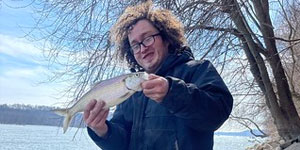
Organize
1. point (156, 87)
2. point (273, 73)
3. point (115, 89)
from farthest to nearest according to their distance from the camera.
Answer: point (273, 73) < point (115, 89) < point (156, 87)

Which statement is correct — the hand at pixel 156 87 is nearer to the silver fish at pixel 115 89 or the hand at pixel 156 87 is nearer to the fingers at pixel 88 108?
the silver fish at pixel 115 89

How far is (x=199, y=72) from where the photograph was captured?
1.84 metres

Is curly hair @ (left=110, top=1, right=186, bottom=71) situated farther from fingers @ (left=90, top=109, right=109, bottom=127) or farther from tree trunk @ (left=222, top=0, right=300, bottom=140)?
tree trunk @ (left=222, top=0, right=300, bottom=140)

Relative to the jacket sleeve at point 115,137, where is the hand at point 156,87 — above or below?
above

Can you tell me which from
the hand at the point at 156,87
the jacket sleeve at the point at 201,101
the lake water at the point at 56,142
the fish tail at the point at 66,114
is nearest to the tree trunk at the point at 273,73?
the lake water at the point at 56,142

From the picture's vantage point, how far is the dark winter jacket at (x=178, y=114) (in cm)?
165

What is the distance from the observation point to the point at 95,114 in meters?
1.87

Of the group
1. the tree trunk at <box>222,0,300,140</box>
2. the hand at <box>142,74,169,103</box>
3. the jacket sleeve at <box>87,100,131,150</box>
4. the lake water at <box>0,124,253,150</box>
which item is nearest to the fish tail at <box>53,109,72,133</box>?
the jacket sleeve at <box>87,100,131,150</box>

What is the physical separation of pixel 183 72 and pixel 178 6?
4.13m

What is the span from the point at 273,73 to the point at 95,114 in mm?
5852

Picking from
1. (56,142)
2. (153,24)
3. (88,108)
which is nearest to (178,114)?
(88,108)

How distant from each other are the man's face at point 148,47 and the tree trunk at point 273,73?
4873 mm

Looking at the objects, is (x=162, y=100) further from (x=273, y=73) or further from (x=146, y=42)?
(x=273, y=73)

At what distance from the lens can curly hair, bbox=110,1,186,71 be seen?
2.15m
